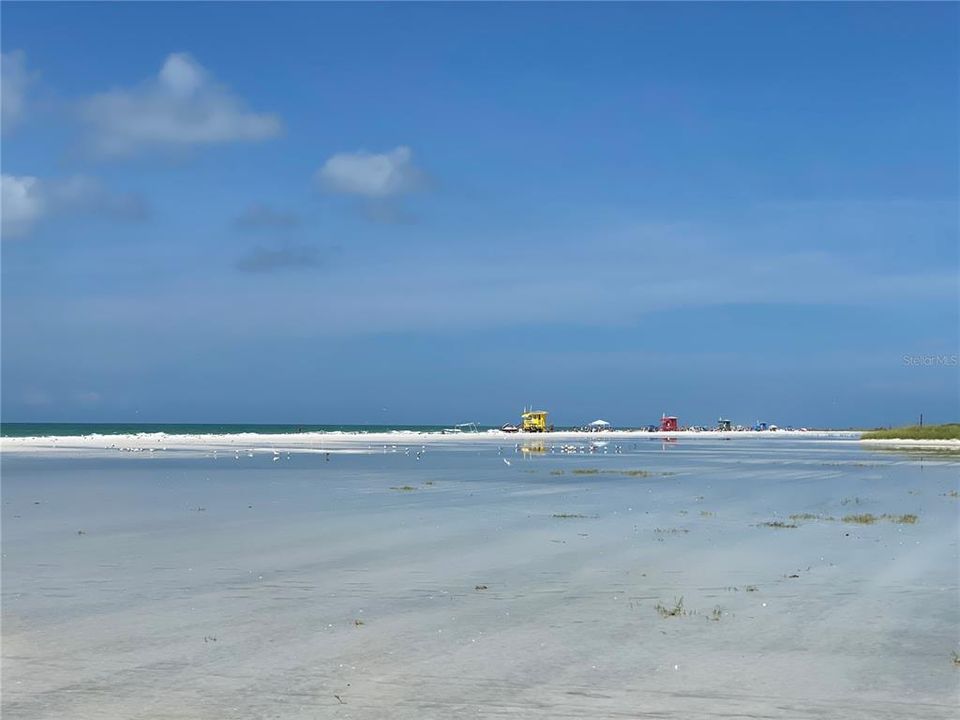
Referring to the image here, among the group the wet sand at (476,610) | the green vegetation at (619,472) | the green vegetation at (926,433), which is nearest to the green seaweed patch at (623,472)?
the green vegetation at (619,472)

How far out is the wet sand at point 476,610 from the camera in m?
8.78

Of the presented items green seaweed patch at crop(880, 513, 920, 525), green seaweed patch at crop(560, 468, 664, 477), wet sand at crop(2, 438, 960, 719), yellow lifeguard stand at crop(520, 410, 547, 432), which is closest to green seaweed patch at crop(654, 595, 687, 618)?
wet sand at crop(2, 438, 960, 719)

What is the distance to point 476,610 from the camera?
1255 cm

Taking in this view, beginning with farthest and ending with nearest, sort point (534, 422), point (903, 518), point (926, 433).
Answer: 1. point (534, 422)
2. point (926, 433)
3. point (903, 518)

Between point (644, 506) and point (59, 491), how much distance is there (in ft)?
61.3

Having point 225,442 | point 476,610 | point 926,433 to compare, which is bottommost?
point 476,610

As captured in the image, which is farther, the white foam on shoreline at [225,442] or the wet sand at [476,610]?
the white foam on shoreline at [225,442]

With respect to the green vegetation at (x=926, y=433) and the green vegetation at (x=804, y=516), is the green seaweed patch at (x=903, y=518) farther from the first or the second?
the green vegetation at (x=926, y=433)

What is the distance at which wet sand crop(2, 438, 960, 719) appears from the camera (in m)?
8.78

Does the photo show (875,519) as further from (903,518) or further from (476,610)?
(476,610)

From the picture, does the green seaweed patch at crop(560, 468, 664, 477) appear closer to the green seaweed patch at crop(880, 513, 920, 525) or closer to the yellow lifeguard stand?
the green seaweed patch at crop(880, 513, 920, 525)

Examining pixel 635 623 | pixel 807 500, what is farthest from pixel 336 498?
pixel 635 623

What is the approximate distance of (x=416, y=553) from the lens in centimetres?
1764

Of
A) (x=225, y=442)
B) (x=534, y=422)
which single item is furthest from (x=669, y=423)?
(x=225, y=442)
